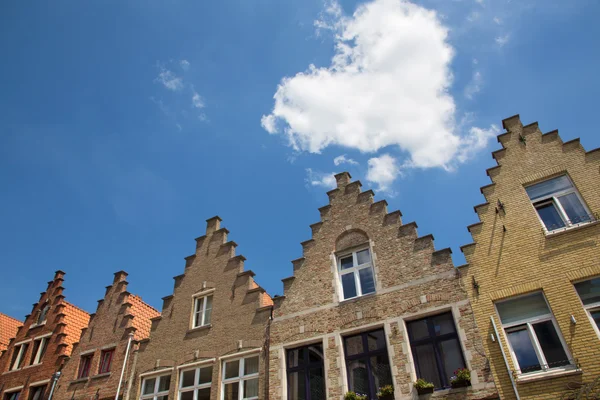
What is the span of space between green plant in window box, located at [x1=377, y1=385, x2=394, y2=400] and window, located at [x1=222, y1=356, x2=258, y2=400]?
4.09 metres

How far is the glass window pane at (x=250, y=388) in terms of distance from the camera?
13859mm

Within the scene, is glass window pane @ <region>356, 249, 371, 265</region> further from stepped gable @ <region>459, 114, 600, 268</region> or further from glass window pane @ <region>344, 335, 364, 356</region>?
stepped gable @ <region>459, 114, 600, 268</region>

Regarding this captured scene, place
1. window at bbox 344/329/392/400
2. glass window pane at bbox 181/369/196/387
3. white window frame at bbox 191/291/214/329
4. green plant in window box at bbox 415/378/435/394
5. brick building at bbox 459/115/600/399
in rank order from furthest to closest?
white window frame at bbox 191/291/214/329, glass window pane at bbox 181/369/196/387, window at bbox 344/329/392/400, green plant in window box at bbox 415/378/435/394, brick building at bbox 459/115/600/399

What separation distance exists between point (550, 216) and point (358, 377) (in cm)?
693

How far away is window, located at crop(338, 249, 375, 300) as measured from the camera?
46.0ft

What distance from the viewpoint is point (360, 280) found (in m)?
14.2

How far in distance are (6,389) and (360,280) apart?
667 inches

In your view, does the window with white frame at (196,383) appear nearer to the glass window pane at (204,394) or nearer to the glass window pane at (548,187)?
the glass window pane at (204,394)

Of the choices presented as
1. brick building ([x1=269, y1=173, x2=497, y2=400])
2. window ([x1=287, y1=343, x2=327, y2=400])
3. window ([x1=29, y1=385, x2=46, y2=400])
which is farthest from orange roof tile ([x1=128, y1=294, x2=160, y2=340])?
window ([x1=287, y1=343, x2=327, y2=400])

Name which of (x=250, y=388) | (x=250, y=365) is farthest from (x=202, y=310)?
(x=250, y=388)

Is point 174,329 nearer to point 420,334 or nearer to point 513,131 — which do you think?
point 420,334

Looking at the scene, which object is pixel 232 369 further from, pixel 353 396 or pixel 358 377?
pixel 353 396

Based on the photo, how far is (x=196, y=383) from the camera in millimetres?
15055

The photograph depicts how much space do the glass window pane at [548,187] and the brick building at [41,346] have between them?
1904 centimetres
